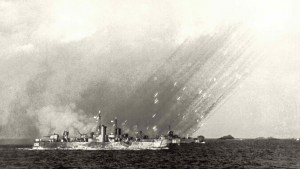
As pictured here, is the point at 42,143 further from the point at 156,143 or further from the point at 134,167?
the point at 134,167

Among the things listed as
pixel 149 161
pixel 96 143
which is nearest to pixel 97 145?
pixel 96 143

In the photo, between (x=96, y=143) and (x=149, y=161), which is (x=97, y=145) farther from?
(x=149, y=161)

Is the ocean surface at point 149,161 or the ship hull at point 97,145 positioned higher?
the ship hull at point 97,145

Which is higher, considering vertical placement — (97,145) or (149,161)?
(97,145)

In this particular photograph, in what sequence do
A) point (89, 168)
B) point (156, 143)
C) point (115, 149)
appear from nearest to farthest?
point (89, 168) < point (115, 149) < point (156, 143)

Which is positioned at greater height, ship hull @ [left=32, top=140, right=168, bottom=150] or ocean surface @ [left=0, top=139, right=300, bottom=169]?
ship hull @ [left=32, top=140, right=168, bottom=150]

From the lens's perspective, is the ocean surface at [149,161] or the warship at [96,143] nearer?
the ocean surface at [149,161]

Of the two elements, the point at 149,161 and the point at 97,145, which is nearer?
the point at 149,161

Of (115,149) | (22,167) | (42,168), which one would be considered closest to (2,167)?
(22,167)

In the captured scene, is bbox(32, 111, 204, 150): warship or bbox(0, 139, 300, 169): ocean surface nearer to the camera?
bbox(0, 139, 300, 169): ocean surface

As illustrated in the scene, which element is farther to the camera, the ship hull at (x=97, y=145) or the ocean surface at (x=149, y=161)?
the ship hull at (x=97, y=145)

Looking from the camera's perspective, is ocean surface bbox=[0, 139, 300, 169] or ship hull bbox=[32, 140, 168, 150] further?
ship hull bbox=[32, 140, 168, 150]
